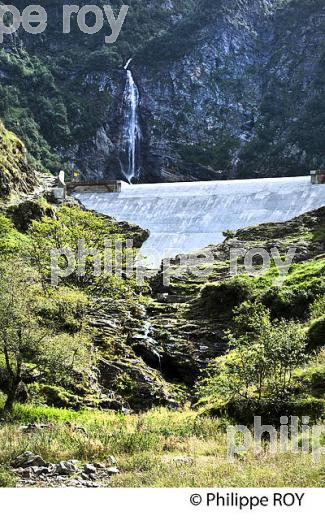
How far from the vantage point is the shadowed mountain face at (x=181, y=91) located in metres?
85.8

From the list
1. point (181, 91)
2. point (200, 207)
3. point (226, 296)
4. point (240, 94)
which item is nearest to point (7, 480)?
point (226, 296)

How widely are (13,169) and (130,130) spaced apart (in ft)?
164

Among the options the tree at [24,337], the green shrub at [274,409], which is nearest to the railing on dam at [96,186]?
the tree at [24,337]

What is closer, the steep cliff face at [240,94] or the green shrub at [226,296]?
the green shrub at [226,296]

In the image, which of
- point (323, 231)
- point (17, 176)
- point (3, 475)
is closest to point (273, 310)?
point (323, 231)

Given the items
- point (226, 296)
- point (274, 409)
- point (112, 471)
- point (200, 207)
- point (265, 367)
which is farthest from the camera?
→ point (200, 207)

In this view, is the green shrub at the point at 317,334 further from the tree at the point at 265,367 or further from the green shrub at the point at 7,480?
the green shrub at the point at 7,480

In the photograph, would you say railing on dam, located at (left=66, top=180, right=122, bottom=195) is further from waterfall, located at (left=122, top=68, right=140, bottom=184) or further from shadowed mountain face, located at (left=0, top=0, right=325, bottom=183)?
shadowed mountain face, located at (left=0, top=0, right=325, bottom=183)

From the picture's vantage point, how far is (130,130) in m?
88.6

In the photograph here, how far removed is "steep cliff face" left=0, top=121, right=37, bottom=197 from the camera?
37.7 m

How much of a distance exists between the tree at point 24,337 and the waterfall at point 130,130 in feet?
212

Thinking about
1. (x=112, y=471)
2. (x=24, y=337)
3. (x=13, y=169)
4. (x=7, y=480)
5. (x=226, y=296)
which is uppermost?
(x=13, y=169)

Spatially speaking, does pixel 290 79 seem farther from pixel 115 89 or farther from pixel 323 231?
pixel 323 231

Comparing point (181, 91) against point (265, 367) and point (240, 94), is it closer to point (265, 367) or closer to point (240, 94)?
point (240, 94)
